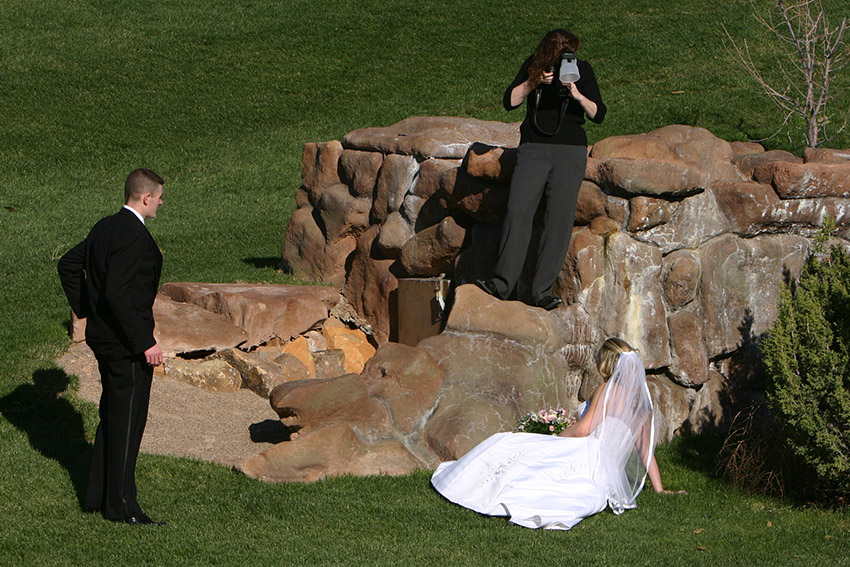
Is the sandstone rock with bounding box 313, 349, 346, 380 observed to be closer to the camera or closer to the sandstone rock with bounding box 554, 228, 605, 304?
the sandstone rock with bounding box 554, 228, 605, 304

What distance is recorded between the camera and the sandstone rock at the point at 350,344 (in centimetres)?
1025

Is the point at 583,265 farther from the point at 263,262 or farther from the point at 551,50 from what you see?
the point at 263,262

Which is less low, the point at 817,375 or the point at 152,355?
the point at 817,375

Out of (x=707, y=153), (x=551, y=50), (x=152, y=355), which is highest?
(x=551, y=50)

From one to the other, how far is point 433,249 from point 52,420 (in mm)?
3481

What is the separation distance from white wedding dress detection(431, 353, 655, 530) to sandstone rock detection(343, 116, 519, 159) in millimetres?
3918

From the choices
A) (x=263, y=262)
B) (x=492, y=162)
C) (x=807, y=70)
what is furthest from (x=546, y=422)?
(x=807, y=70)

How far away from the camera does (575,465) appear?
6.34m

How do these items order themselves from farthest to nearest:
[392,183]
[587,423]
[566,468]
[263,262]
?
[263,262]
[392,183]
[587,423]
[566,468]

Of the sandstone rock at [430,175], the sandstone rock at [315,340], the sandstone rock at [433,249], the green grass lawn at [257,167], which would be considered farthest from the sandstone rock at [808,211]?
the sandstone rock at [315,340]

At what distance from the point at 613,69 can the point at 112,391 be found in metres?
18.0

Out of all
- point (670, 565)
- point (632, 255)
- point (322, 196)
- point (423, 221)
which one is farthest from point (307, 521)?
point (322, 196)

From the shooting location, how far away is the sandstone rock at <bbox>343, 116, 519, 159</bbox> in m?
9.98

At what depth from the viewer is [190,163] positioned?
1902 centimetres
